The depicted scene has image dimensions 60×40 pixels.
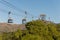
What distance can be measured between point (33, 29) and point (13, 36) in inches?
90.7

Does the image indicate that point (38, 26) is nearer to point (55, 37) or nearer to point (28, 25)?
point (28, 25)

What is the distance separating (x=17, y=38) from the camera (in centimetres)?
2005

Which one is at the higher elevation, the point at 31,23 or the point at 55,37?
the point at 31,23

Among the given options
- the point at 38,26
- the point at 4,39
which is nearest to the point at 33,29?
the point at 38,26

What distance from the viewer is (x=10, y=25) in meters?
49.9

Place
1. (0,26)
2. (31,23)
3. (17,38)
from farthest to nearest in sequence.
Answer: (0,26), (31,23), (17,38)

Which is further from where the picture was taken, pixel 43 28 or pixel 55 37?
pixel 55 37

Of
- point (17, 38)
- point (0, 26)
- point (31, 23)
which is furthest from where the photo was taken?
point (0, 26)

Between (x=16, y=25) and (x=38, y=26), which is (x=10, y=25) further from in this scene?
(x=38, y=26)

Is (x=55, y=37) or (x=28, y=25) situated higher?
(x=28, y=25)

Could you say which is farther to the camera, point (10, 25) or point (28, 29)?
point (10, 25)

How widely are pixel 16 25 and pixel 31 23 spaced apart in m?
28.9

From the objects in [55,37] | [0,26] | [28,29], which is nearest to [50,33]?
[55,37]

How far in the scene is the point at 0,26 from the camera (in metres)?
48.8
